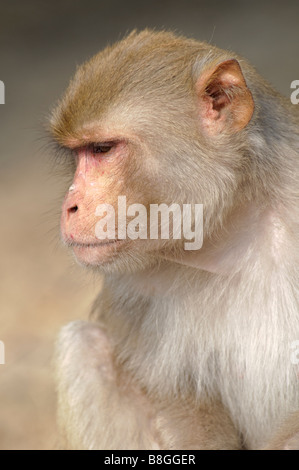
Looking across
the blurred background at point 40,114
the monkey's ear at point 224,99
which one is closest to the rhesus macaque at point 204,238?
the monkey's ear at point 224,99

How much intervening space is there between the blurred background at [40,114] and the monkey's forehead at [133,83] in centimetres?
255

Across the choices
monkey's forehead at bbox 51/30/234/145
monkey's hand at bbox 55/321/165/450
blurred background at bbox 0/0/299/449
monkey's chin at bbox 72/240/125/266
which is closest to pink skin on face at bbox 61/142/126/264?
monkey's chin at bbox 72/240/125/266

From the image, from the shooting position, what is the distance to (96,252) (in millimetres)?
3719

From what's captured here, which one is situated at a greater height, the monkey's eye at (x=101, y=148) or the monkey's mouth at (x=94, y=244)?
the monkey's eye at (x=101, y=148)

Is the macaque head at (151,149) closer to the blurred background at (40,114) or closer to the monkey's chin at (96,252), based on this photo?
the monkey's chin at (96,252)

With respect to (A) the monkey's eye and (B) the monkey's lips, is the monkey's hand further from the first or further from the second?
(A) the monkey's eye

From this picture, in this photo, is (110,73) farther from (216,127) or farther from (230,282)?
(230,282)

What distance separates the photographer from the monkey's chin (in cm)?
370

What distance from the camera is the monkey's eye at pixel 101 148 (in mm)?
3699

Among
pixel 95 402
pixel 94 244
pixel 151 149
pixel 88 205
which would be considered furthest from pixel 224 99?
pixel 95 402

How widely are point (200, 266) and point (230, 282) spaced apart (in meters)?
0.16

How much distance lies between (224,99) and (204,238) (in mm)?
660

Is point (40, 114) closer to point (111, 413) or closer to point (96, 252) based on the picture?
point (111, 413)

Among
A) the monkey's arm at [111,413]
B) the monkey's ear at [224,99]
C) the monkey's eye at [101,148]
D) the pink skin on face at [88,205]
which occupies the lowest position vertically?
the monkey's arm at [111,413]
